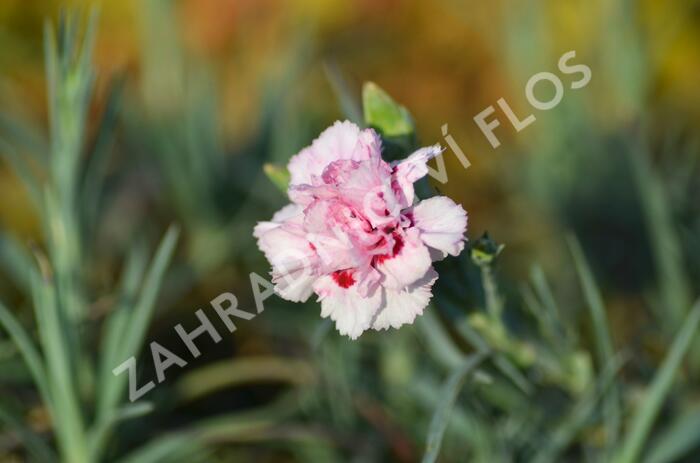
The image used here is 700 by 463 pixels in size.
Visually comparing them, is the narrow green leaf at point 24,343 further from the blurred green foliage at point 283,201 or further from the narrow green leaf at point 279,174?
the narrow green leaf at point 279,174

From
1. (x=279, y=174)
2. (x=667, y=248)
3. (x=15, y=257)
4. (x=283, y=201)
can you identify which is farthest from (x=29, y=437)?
(x=667, y=248)

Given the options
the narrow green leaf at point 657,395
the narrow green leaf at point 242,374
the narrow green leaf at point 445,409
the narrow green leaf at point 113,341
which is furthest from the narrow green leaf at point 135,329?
the narrow green leaf at point 657,395

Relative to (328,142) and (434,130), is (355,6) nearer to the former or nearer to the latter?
(434,130)

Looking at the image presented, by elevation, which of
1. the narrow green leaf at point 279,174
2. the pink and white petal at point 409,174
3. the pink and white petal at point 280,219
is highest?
the narrow green leaf at point 279,174

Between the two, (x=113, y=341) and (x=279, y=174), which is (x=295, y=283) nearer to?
(x=279, y=174)

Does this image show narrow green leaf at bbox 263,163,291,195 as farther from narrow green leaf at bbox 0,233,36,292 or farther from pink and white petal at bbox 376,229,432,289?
narrow green leaf at bbox 0,233,36,292

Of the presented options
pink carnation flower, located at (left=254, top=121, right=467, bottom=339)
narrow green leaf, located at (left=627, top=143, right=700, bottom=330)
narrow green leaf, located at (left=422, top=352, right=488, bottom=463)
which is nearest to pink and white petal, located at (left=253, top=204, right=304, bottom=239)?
pink carnation flower, located at (left=254, top=121, right=467, bottom=339)

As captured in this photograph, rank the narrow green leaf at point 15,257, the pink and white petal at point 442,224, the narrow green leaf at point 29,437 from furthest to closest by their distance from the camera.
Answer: the narrow green leaf at point 15,257, the narrow green leaf at point 29,437, the pink and white petal at point 442,224
